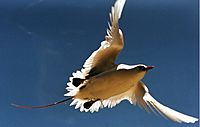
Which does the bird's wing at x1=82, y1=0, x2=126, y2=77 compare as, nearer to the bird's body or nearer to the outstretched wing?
the outstretched wing

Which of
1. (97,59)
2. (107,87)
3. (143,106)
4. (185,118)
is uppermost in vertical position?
(97,59)

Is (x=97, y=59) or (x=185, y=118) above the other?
(x=97, y=59)

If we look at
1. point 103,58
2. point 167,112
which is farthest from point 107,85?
point 167,112

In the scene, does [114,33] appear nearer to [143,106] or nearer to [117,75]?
[117,75]

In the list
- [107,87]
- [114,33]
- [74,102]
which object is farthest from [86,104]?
[114,33]

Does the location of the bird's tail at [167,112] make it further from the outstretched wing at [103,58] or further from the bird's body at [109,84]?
the outstretched wing at [103,58]

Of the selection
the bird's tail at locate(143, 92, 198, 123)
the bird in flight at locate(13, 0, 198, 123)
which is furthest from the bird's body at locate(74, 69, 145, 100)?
the bird's tail at locate(143, 92, 198, 123)

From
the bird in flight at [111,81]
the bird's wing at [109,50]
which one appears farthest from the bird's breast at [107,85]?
the bird's wing at [109,50]

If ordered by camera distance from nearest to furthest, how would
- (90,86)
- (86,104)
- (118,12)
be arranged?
1. (118,12)
2. (90,86)
3. (86,104)

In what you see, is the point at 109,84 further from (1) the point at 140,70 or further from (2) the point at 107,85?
(1) the point at 140,70
